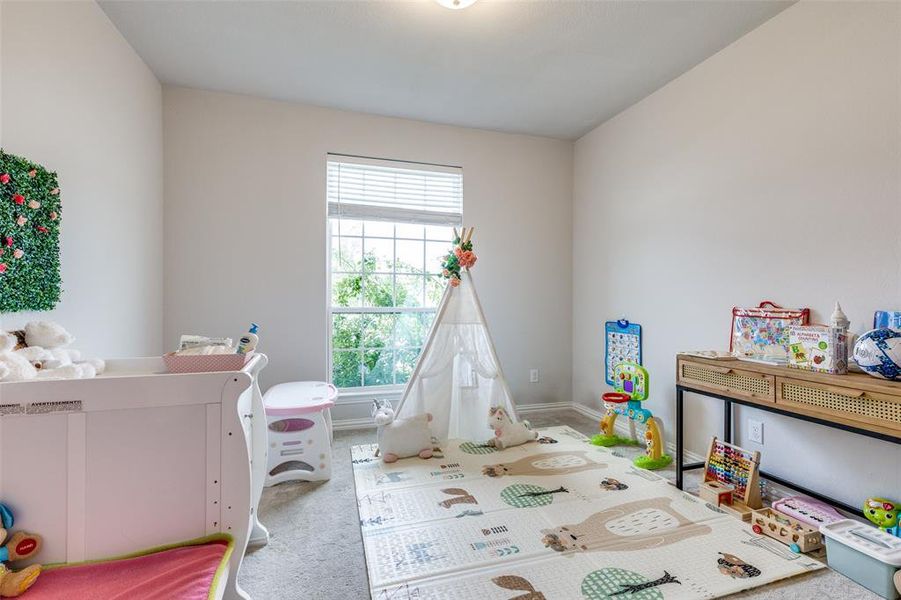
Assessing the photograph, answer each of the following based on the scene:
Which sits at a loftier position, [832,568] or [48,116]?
[48,116]

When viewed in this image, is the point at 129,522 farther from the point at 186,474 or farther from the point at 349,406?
the point at 349,406

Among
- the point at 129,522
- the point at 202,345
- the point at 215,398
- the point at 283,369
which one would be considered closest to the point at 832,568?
the point at 215,398

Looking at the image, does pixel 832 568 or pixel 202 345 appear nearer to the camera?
pixel 832 568

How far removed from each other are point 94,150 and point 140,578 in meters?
2.10

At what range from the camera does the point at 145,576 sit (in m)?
1.04

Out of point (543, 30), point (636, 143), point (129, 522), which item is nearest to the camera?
point (129, 522)

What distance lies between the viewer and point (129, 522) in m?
1.14

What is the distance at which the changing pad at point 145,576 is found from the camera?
0.98m

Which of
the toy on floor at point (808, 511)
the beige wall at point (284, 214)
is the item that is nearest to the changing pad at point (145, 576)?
the beige wall at point (284, 214)

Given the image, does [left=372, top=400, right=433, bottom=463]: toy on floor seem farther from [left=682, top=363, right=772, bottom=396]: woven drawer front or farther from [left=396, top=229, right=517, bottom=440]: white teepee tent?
[left=682, top=363, right=772, bottom=396]: woven drawer front

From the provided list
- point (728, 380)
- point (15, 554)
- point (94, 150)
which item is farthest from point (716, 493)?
point (94, 150)

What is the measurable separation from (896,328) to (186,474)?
267 cm

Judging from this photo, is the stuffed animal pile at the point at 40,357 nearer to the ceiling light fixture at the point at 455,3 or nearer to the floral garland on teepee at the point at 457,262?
the floral garland on teepee at the point at 457,262

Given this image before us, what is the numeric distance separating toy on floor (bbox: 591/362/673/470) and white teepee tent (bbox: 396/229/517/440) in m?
0.71
